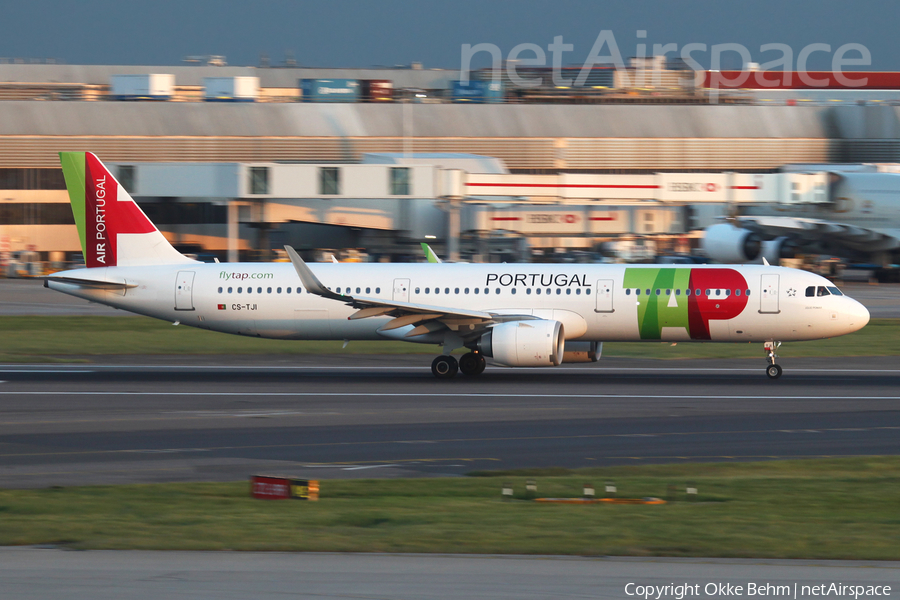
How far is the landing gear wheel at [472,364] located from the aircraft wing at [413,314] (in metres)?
1.09

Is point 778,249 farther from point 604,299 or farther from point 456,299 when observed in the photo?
point 456,299

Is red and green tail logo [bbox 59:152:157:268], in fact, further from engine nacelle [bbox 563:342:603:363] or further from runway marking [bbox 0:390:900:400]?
engine nacelle [bbox 563:342:603:363]

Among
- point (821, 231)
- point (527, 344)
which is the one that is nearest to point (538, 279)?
point (527, 344)

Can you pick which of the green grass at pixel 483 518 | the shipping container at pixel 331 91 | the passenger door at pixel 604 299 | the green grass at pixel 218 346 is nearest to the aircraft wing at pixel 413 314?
the passenger door at pixel 604 299

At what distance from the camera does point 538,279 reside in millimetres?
27438

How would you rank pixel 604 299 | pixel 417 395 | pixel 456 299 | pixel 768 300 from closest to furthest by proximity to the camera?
pixel 417 395 < pixel 768 300 < pixel 604 299 < pixel 456 299

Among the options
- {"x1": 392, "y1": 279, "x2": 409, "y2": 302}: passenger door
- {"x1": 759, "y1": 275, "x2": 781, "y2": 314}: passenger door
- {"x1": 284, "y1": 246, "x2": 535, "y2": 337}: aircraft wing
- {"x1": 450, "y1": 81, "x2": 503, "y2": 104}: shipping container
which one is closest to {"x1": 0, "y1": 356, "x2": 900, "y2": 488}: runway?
{"x1": 284, "y1": 246, "x2": 535, "y2": 337}: aircraft wing

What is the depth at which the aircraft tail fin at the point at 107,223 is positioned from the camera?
2956 cm

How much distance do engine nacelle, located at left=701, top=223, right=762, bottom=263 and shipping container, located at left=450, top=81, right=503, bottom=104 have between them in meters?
40.4

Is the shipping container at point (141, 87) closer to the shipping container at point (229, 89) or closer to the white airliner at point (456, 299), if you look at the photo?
the shipping container at point (229, 89)

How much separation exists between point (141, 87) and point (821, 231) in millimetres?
58445

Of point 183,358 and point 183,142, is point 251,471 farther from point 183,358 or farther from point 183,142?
point 183,142

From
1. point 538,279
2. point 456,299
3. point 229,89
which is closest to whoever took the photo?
point 538,279

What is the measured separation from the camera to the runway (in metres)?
16.1
